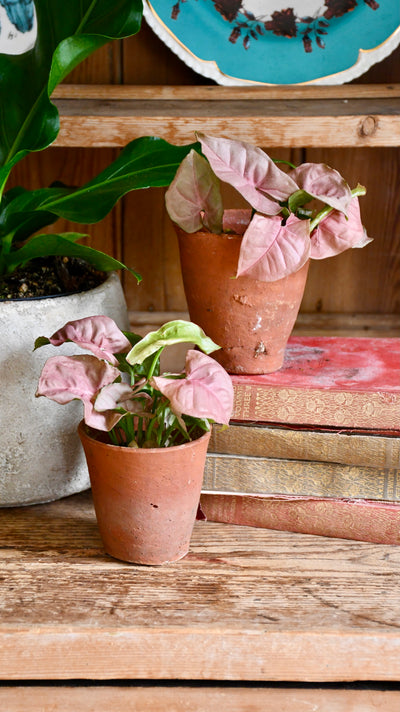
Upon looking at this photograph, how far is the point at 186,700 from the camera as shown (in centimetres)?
62

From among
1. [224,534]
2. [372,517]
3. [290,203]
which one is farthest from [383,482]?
[290,203]

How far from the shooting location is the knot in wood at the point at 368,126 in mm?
833

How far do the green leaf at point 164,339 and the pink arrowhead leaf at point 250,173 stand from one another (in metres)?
0.13

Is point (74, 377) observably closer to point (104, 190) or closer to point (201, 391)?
point (201, 391)

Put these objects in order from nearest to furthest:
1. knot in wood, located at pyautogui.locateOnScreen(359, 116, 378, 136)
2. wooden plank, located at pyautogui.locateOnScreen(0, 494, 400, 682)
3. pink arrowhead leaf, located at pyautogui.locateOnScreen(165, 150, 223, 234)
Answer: wooden plank, located at pyautogui.locateOnScreen(0, 494, 400, 682), pink arrowhead leaf, located at pyautogui.locateOnScreen(165, 150, 223, 234), knot in wood, located at pyautogui.locateOnScreen(359, 116, 378, 136)

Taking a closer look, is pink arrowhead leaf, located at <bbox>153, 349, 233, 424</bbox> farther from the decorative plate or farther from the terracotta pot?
the decorative plate

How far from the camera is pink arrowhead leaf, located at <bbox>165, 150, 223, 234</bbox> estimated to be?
0.71 m

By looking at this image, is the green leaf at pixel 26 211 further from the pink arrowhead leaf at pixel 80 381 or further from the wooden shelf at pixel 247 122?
the pink arrowhead leaf at pixel 80 381

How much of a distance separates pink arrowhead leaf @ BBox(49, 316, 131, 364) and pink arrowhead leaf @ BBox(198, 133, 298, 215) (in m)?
0.17

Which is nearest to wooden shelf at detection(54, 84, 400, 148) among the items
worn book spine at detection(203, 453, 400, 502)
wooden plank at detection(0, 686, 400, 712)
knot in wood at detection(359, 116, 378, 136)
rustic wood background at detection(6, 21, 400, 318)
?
knot in wood at detection(359, 116, 378, 136)

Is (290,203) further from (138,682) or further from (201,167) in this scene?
(138,682)

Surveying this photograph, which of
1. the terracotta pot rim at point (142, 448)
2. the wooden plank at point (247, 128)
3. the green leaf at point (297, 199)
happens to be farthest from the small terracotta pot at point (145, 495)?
the wooden plank at point (247, 128)

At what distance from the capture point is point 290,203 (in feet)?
2.29

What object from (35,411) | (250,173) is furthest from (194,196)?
(35,411)
